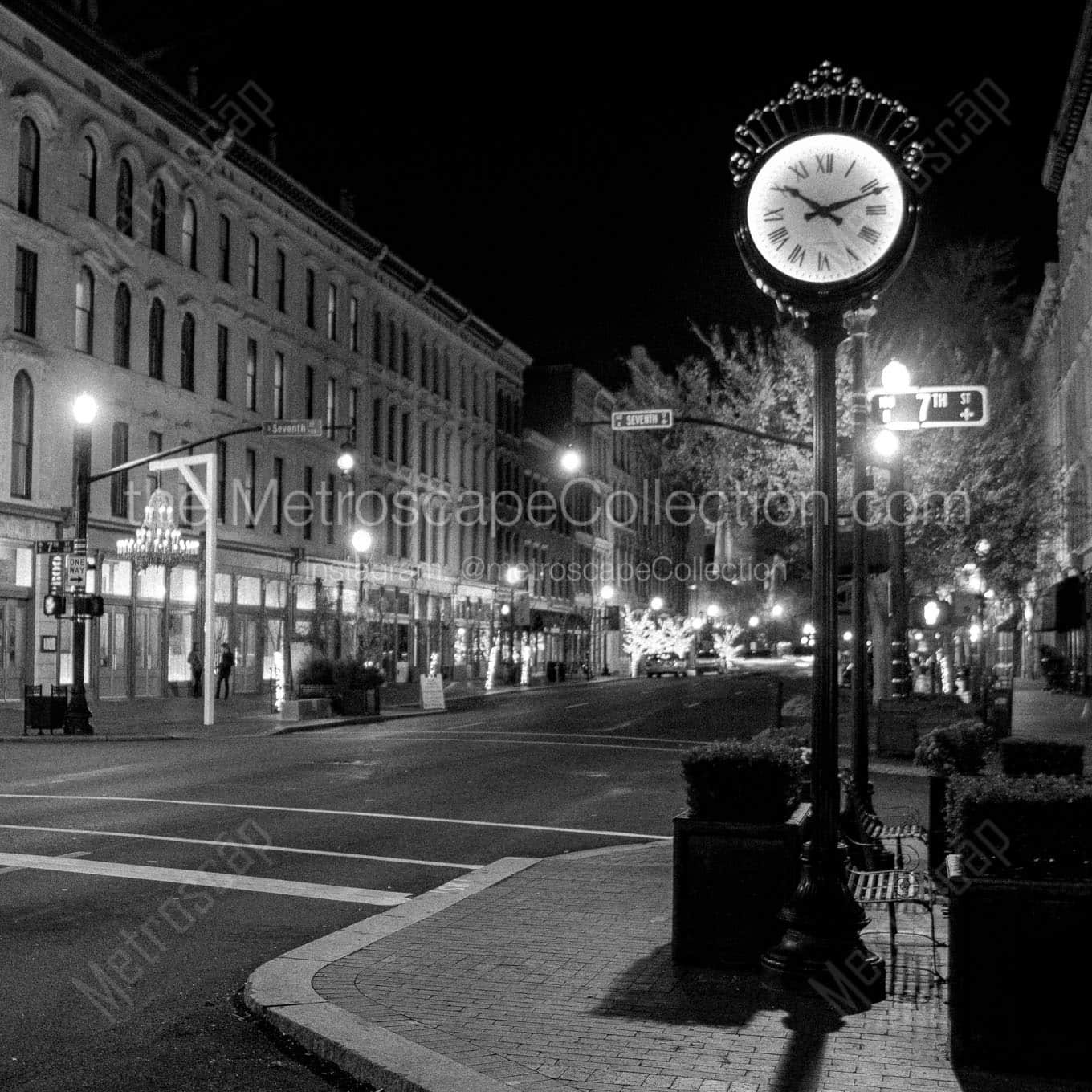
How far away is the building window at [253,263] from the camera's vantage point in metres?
45.0

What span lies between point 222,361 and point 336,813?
102 ft

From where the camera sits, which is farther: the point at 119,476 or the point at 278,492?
the point at 278,492

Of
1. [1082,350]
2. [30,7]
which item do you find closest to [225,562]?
[30,7]

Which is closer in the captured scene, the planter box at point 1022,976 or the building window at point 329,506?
the planter box at point 1022,976

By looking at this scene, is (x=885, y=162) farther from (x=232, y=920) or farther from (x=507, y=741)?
(x=507, y=741)

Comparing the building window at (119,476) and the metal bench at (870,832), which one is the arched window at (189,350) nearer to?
A: the building window at (119,476)

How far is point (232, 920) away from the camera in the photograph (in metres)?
9.02

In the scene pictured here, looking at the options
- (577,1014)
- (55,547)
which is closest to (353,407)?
(55,547)

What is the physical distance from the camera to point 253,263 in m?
45.5

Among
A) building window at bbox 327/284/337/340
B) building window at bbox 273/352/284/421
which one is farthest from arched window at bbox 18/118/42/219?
building window at bbox 327/284/337/340

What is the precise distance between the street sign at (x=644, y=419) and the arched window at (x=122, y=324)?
77.1 feet

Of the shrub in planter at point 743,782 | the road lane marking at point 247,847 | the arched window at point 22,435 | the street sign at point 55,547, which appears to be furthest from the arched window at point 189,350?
the shrub in planter at point 743,782

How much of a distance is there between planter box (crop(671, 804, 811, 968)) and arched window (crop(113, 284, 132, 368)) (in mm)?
33577

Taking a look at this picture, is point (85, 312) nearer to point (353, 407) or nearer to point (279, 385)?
point (279, 385)
